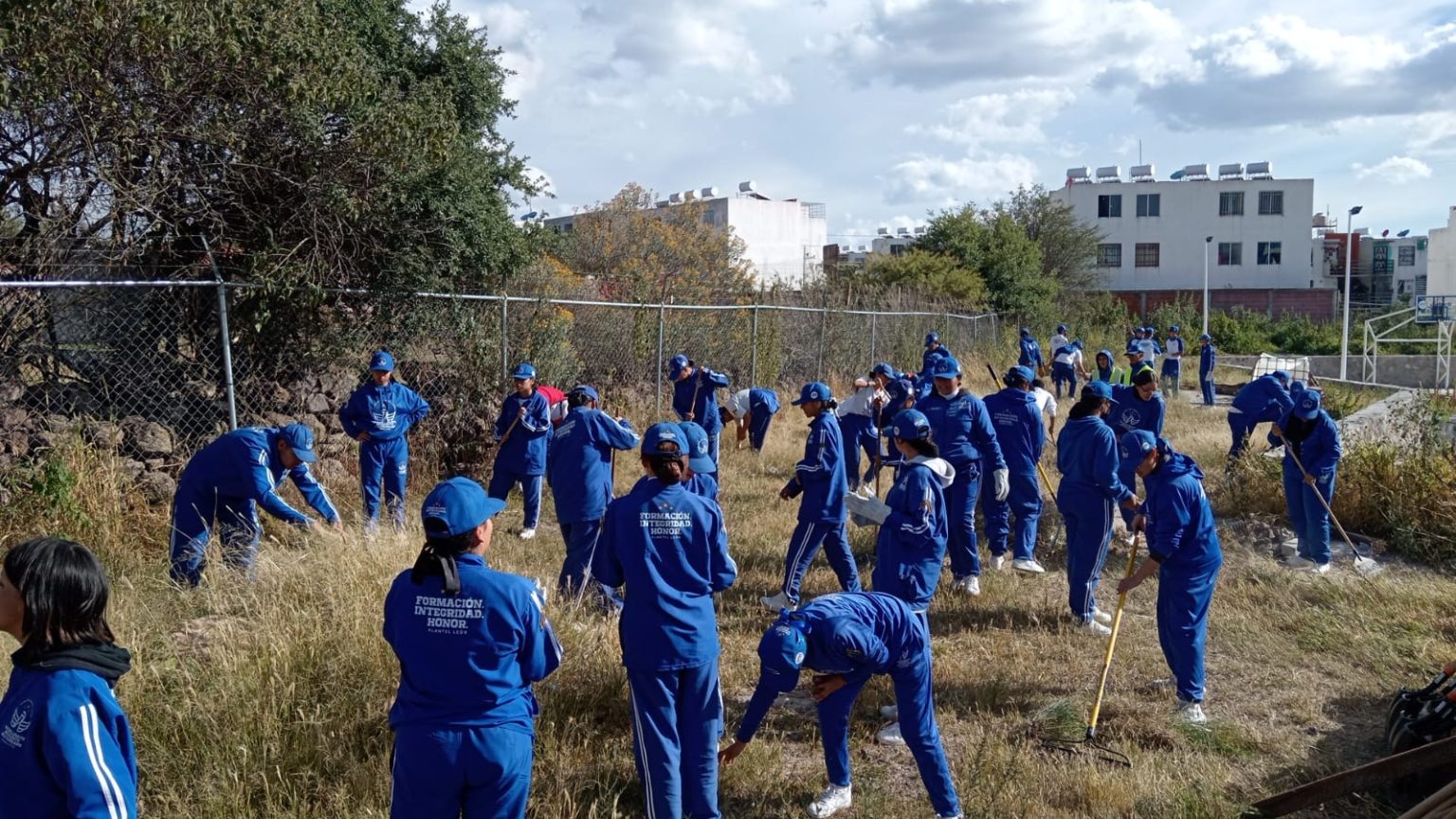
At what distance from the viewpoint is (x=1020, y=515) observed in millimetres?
8492

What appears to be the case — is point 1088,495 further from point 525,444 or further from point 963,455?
point 525,444

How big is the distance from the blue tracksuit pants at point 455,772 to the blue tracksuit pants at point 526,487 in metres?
5.85

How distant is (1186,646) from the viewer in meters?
5.39

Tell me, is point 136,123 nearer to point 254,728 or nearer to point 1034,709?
point 254,728

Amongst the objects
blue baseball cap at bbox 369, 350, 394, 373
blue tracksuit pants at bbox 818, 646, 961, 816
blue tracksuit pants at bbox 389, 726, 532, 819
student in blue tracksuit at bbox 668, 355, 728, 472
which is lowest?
blue tracksuit pants at bbox 818, 646, 961, 816

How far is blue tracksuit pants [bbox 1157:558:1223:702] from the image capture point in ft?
17.7

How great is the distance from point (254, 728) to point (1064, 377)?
16871 millimetres

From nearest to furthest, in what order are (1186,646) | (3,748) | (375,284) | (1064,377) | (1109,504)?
(3,748) < (1186,646) < (1109,504) < (375,284) < (1064,377)

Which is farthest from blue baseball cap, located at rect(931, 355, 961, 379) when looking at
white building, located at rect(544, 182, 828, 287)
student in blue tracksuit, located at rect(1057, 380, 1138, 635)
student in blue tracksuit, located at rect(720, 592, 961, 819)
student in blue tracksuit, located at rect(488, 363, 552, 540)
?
white building, located at rect(544, 182, 828, 287)

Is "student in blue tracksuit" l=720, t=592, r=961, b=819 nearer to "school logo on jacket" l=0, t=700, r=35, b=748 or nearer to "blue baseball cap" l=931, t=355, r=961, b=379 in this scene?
"school logo on jacket" l=0, t=700, r=35, b=748

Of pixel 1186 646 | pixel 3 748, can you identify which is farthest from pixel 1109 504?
pixel 3 748

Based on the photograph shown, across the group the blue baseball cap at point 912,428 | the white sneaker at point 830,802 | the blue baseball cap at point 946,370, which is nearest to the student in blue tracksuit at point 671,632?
the white sneaker at point 830,802

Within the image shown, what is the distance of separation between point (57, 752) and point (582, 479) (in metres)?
4.57

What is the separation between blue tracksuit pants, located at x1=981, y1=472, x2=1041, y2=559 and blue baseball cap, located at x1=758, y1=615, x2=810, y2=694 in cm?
490
